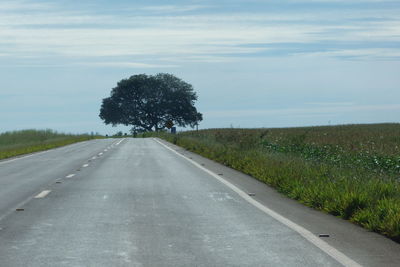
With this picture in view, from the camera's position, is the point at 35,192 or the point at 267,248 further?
the point at 35,192

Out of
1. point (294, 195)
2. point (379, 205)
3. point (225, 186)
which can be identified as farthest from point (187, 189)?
point (379, 205)

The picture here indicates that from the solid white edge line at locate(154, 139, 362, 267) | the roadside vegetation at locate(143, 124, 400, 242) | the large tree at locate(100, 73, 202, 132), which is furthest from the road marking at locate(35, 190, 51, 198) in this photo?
the large tree at locate(100, 73, 202, 132)

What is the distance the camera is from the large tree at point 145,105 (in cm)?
11000

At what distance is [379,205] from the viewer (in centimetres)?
1062

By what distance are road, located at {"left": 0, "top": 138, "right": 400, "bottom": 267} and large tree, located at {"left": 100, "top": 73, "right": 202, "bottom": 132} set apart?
307ft

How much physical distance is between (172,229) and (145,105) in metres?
101

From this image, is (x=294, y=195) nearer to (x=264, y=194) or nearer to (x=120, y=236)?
(x=264, y=194)

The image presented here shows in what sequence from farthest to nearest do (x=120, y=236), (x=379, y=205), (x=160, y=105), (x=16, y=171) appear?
(x=160, y=105), (x=16, y=171), (x=379, y=205), (x=120, y=236)

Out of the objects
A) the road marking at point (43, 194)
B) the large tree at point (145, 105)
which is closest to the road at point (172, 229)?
the road marking at point (43, 194)

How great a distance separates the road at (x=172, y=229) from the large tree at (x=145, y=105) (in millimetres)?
93685

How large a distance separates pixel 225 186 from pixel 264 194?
74.7 inches

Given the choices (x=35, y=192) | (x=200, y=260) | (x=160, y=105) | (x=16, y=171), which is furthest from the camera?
(x=160, y=105)

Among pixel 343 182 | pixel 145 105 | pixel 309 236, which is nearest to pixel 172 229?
pixel 309 236

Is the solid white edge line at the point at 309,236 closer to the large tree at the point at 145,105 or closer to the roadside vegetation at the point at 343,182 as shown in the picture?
the roadside vegetation at the point at 343,182
